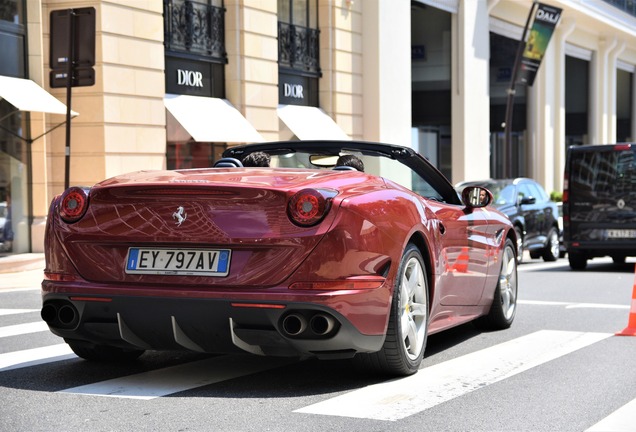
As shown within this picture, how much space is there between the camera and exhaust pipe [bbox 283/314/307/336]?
5.72 meters

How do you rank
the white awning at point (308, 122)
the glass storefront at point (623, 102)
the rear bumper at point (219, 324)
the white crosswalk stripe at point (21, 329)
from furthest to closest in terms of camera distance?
the glass storefront at point (623, 102) < the white awning at point (308, 122) < the white crosswalk stripe at point (21, 329) < the rear bumper at point (219, 324)

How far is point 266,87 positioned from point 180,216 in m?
20.3

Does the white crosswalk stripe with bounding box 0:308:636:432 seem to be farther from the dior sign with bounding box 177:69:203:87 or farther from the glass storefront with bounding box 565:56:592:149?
the glass storefront with bounding box 565:56:592:149

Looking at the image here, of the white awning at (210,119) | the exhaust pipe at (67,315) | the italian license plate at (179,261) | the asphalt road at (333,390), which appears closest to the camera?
the asphalt road at (333,390)

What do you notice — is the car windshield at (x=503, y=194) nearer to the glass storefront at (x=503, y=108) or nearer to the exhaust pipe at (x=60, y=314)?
the exhaust pipe at (x=60, y=314)

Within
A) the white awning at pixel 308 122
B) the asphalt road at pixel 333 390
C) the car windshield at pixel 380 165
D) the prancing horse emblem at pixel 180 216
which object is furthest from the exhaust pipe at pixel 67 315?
the white awning at pixel 308 122

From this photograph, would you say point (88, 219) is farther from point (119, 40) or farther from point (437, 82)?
point (437, 82)

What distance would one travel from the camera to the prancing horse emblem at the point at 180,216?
5.90m

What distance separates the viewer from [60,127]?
20078 millimetres

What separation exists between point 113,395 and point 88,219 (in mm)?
961

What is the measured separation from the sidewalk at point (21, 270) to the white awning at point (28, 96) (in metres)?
2.32

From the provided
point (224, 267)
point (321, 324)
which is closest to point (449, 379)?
point (321, 324)

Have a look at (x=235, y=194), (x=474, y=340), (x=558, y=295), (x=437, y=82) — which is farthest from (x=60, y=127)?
(x=437, y=82)

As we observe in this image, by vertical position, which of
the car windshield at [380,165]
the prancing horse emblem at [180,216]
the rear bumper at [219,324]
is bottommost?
the rear bumper at [219,324]
